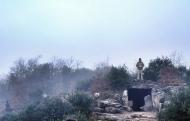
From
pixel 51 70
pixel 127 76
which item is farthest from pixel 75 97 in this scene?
pixel 51 70

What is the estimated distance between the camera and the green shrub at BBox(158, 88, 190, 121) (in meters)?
14.0

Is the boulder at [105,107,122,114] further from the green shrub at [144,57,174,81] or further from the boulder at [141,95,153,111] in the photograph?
the green shrub at [144,57,174,81]

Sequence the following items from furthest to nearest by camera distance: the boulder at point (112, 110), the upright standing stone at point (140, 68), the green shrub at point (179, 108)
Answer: the upright standing stone at point (140, 68) < the boulder at point (112, 110) < the green shrub at point (179, 108)

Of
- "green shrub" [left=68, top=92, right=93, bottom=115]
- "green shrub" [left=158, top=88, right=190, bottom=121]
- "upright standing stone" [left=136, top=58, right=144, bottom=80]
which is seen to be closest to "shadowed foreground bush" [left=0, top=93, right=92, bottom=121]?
"green shrub" [left=68, top=92, right=93, bottom=115]

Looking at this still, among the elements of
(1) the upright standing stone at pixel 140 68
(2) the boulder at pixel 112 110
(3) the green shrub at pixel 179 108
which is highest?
(1) the upright standing stone at pixel 140 68

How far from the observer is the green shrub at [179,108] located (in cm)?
1401

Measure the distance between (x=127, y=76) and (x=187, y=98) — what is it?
1401cm

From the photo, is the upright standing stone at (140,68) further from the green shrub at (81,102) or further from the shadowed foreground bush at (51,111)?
the shadowed foreground bush at (51,111)

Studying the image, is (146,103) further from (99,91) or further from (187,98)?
(187,98)

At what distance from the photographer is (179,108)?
46.5 feet

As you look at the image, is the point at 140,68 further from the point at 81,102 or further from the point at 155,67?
the point at 81,102

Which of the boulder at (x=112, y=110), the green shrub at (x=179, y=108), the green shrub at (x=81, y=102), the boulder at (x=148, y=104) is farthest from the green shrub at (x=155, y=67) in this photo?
the green shrub at (x=179, y=108)

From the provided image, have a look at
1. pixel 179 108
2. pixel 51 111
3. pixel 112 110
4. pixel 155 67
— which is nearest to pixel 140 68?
pixel 155 67

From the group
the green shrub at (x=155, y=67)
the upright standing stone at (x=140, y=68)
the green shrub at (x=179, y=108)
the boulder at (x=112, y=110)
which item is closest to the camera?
the green shrub at (x=179, y=108)
